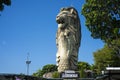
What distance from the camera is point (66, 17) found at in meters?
38.4

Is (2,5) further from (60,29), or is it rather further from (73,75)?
(60,29)

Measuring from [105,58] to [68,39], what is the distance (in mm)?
17572

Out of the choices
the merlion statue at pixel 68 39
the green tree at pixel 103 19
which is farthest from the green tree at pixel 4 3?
the green tree at pixel 103 19

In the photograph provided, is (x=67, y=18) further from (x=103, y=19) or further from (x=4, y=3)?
(x=4, y=3)

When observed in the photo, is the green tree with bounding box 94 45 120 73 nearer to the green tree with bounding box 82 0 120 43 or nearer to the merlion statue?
the green tree with bounding box 82 0 120 43

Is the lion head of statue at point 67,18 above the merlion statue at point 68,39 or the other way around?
above

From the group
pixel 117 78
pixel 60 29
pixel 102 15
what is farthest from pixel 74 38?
pixel 117 78

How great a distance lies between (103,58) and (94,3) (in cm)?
1125

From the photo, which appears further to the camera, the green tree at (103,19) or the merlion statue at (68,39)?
the green tree at (103,19)

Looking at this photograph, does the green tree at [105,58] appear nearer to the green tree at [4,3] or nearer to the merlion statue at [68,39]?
the merlion statue at [68,39]

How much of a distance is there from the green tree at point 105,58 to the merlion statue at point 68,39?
13296 millimetres

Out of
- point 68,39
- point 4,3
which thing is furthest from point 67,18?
point 4,3

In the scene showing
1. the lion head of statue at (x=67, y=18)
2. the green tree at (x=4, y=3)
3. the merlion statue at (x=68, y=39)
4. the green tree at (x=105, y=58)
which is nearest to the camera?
the green tree at (x=4, y=3)

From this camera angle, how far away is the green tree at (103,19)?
46.2 metres
